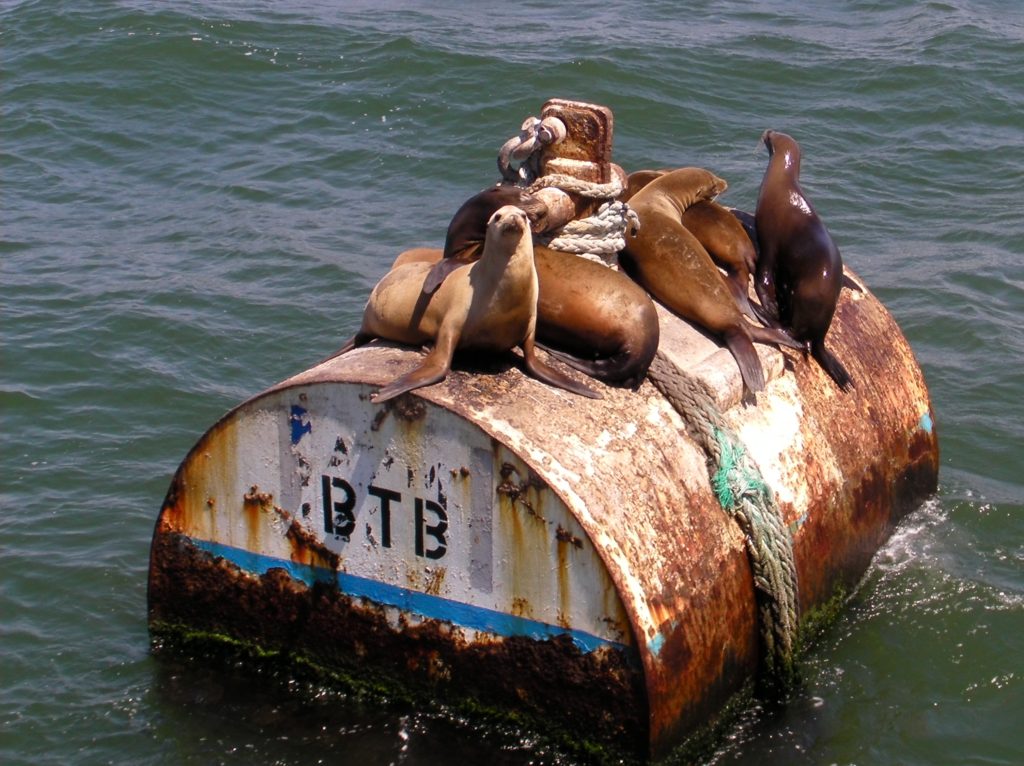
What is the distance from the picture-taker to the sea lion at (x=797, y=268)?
6.70 m

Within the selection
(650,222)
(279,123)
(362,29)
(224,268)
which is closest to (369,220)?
(224,268)

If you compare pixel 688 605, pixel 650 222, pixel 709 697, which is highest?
pixel 650 222

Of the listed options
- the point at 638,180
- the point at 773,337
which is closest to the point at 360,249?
the point at 638,180

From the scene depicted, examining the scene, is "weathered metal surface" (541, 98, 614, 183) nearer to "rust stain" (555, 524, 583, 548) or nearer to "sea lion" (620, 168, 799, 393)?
"sea lion" (620, 168, 799, 393)

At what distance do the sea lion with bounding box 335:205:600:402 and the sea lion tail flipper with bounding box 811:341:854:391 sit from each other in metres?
1.47

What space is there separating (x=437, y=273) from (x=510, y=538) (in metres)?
1.11

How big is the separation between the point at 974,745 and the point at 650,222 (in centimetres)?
253

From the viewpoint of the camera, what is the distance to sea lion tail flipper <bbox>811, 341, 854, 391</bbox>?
22.1 feet

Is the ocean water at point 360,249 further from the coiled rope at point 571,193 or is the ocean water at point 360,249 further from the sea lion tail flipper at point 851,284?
the coiled rope at point 571,193

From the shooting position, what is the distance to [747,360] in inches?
245

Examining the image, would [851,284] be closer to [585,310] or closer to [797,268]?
[797,268]

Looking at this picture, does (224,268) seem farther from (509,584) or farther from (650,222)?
(509,584)

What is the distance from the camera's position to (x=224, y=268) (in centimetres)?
1174

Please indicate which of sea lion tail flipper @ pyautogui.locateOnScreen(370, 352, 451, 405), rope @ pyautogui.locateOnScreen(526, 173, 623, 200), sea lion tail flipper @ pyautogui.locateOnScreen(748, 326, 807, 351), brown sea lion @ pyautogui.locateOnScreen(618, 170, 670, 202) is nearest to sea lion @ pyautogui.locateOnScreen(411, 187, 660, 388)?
rope @ pyautogui.locateOnScreen(526, 173, 623, 200)
